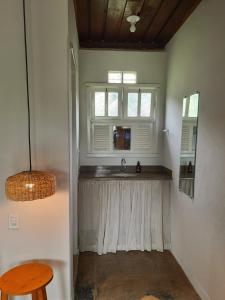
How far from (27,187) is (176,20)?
2496mm

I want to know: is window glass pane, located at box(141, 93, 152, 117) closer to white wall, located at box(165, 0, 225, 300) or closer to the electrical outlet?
white wall, located at box(165, 0, 225, 300)

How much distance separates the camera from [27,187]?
1390 millimetres

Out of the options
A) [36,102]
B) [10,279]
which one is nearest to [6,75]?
[36,102]

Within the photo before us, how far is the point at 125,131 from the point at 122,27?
139 cm

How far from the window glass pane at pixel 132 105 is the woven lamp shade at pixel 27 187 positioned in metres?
2.14

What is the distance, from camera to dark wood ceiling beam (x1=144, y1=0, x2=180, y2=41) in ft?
7.41

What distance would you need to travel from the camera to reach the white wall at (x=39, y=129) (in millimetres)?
1584

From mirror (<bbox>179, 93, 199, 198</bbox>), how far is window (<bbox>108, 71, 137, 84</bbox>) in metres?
1.03

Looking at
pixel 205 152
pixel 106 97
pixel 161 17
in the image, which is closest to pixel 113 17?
pixel 161 17

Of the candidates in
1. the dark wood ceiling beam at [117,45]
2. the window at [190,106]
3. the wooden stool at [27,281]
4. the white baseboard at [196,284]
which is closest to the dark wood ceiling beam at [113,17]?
the dark wood ceiling beam at [117,45]

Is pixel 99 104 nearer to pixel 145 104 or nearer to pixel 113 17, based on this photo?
pixel 145 104

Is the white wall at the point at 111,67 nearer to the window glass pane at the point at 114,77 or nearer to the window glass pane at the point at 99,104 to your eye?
the window glass pane at the point at 114,77

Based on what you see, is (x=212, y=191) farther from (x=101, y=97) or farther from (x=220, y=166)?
(x=101, y=97)

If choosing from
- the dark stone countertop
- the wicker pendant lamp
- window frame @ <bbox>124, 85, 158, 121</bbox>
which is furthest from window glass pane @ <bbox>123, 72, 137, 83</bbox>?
the wicker pendant lamp
